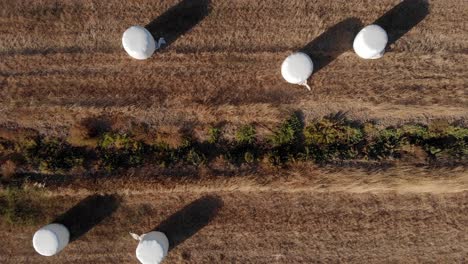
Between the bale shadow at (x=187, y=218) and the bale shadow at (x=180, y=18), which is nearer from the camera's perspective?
the bale shadow at (x=180, y=18)

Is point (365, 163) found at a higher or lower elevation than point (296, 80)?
lower

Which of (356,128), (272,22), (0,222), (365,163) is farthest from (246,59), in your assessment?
(0,222)

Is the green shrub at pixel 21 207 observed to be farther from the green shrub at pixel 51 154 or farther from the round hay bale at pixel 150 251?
the round hay bale at pixel 150 251

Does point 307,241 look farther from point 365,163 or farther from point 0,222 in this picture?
point 0,222

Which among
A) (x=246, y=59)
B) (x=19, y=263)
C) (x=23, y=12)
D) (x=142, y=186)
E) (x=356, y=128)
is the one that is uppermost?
(x=23, y=12)

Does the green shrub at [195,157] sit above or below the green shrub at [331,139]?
below

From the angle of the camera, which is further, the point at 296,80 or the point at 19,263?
the point at 19,263

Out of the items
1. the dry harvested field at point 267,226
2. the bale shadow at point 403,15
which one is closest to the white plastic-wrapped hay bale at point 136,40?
the dry harvested field at point 267,226
